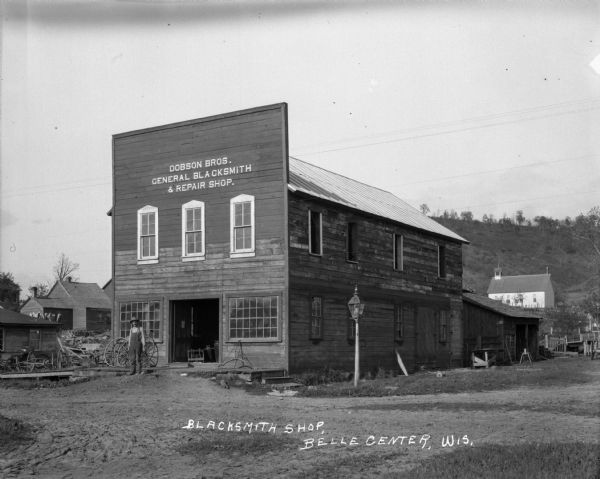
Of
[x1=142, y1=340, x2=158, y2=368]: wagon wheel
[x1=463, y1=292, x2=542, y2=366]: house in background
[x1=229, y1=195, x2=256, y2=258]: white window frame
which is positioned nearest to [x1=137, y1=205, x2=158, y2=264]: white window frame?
[x1=142, y1=340, x2=158, y2=368]: wagon wheel

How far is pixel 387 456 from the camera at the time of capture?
10578 mm

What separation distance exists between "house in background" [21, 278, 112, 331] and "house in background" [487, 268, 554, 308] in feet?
247

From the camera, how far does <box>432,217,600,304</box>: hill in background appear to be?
164 meters

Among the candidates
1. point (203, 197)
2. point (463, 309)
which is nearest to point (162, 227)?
point (203, 197)

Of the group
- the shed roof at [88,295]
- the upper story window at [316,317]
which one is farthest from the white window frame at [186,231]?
the shed roof at [88,295]

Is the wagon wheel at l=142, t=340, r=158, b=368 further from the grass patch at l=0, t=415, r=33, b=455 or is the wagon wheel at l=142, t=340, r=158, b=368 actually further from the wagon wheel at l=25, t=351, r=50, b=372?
the grass patch at l=0, t=415, r=33, b=455

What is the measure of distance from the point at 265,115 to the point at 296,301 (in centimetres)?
609

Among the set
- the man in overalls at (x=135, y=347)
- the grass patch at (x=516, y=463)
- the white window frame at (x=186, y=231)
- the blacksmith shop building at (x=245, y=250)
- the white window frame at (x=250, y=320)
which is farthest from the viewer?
the white window frame at (x=186, y=231)

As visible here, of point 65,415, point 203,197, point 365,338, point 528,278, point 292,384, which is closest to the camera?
point 65,415

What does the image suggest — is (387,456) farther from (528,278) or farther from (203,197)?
(528,278)

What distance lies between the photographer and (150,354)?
2572cm

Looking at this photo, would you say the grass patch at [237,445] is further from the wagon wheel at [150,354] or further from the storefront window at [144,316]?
the storefront window at [144,316]

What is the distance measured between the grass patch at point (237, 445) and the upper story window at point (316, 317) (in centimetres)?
1237

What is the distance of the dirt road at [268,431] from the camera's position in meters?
10.4
